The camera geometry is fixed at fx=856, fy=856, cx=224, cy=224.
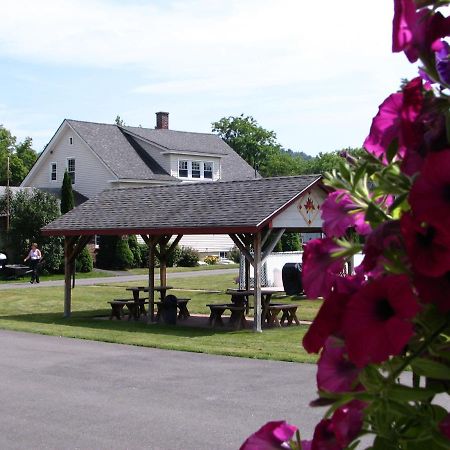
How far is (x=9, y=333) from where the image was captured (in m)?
20.5

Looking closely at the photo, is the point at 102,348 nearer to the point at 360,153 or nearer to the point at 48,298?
the point at 48,298

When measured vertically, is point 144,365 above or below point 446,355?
below

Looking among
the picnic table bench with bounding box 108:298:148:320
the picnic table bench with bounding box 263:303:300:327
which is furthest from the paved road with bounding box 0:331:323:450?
the picnic table bench with bounding box 108:298:148:320

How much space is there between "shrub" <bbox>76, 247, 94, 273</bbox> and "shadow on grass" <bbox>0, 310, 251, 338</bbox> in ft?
54.8

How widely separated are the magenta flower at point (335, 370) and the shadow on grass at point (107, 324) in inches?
724

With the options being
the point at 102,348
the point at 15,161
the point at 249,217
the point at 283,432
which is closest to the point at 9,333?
the point at 102,348

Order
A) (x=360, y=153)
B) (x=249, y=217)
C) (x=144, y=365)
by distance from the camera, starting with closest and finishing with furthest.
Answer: (x=360, y=153), (x=144, y=365), (x=249, y=217)

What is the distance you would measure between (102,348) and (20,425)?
7.37 metres

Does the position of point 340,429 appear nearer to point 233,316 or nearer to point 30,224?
point 233,316

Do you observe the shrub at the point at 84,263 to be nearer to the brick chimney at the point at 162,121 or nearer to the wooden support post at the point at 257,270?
the brick chimney at the point at 162,121

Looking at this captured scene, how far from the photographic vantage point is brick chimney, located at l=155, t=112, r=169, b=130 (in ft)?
196

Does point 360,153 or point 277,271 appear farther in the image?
point 277,271

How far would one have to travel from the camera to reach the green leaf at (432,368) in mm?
1237

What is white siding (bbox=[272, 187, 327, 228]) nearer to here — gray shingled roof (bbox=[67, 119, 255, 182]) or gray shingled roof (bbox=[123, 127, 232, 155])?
gray shingled roof (bbox=[67, 119, 255, 182])
